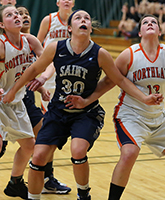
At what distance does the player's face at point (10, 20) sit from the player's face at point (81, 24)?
57 cm

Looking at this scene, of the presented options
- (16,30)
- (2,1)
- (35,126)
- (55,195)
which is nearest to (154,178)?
(55,195)

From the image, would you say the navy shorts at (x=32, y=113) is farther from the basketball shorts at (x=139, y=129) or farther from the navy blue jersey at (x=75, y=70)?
the basketball shorts at (x=139, y=129)

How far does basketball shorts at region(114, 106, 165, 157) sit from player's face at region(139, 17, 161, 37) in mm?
750

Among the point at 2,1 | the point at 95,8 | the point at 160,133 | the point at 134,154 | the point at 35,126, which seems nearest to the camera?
the point at 134,154

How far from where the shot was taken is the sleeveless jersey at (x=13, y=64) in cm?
360

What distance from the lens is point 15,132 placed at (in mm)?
3740

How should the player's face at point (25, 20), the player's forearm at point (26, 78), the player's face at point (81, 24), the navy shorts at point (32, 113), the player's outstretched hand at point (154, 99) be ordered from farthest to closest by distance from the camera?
the player's face at point (25, 20)
the navy shorts at point (32, 113)
the player's forearm at point (26, 78)
the player's face at point (81, 24)
the player's outstretched hand at point (154, 99)

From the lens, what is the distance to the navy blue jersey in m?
3.29

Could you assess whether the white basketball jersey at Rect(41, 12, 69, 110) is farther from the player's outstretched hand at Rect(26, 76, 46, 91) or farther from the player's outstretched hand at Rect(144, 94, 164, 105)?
the player's outstretched hand at Rect(144, 94, 164, 105)

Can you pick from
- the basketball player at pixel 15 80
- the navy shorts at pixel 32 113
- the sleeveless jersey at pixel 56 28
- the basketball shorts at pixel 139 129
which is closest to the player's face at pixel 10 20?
the basketball player at pixel 15 80

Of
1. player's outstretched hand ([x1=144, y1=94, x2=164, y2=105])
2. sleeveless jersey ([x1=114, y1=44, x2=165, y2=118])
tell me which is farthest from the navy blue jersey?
player's outstretched hand ([x1=144, y1=94, x2=164, y2=105])

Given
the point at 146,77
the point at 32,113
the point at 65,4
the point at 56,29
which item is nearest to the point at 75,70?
the point at 146,77

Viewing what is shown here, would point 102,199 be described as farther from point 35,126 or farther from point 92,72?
point 92,72

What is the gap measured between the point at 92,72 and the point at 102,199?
1.37m
